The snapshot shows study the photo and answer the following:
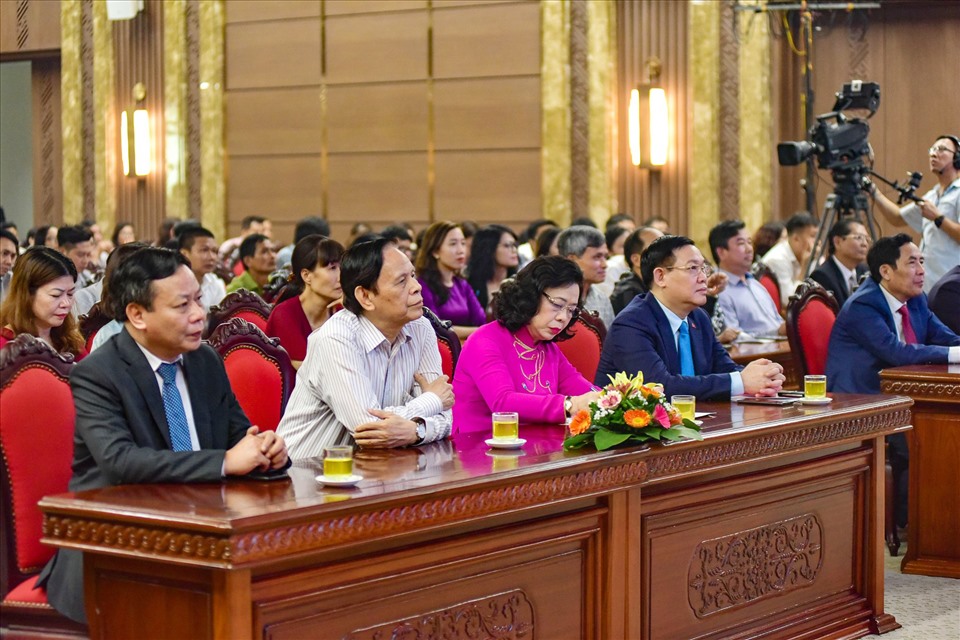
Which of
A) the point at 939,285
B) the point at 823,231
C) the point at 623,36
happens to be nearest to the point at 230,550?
the point at 939,285

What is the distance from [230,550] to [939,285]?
13.8 ft

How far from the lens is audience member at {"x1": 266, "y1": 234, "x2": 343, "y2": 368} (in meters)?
4.57

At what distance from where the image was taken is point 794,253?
8039mm

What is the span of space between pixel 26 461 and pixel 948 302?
403 cm

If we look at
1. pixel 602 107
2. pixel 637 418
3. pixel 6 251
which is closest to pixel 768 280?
pixel 602 107

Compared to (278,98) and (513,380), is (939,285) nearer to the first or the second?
(513,380)

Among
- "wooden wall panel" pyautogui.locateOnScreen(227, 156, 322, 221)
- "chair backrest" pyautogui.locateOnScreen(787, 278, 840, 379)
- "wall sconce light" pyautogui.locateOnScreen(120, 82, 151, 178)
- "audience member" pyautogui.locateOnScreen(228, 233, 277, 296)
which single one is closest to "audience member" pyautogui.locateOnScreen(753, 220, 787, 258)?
"chair backrest" pyautogui.locateOnScreen(787, 278, 840, 379)

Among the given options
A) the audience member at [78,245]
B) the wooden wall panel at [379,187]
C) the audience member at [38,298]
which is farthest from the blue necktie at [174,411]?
the wooden wall panel at [379,187]

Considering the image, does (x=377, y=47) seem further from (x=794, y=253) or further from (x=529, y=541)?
(x=529, y=541)

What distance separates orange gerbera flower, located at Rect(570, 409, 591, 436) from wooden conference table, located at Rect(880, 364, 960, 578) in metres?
1.94

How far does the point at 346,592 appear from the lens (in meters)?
2.37

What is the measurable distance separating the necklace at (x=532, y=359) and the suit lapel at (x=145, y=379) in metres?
1.30

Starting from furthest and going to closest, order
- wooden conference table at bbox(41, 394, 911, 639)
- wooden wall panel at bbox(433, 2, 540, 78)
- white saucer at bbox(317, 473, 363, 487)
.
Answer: wooden wall panel at bbox(433, 2, 540, 78) → white saucer at bbox(317, 473, 363, 487) → wooden conference table at bbox(41, 394, 911, 639)

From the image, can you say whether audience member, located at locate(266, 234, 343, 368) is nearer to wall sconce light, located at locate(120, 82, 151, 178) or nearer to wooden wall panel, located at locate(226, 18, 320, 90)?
wooden wall panel, located at locate(226, 18, 320, 90)
